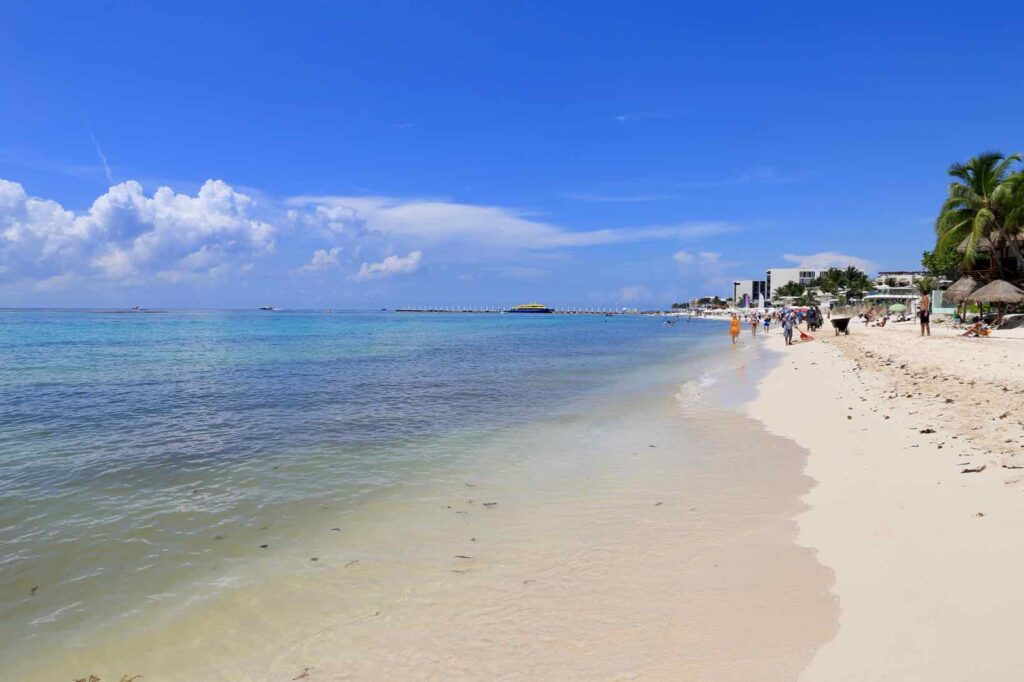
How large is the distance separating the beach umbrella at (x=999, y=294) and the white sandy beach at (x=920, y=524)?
2693 centimetres

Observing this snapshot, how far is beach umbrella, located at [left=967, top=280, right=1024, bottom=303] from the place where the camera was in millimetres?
33344

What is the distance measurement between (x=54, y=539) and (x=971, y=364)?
21.5 m

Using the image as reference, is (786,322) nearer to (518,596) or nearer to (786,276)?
(518,596)

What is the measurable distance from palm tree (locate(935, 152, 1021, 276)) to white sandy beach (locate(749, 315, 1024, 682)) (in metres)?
33.7

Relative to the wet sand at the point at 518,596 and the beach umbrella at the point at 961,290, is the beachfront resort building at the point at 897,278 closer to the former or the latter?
the beach umbrella at the point at 961,290

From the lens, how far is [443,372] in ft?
79.9

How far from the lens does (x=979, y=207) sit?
3981cm

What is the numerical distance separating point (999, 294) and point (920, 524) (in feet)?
125

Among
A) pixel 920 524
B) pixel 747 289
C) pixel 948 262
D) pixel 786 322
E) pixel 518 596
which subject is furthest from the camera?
pixel 747 289

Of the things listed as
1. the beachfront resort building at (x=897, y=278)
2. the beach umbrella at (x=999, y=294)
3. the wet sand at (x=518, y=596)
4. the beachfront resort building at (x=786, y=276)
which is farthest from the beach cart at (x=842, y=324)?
the beachfront resort building at (x=786, y=276)

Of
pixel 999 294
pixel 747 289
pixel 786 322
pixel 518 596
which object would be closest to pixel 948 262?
pixel 999 294

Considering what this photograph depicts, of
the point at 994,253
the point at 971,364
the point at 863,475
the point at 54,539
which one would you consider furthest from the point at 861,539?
the point at 994,253

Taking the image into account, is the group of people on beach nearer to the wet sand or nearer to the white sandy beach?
the white sandy beach

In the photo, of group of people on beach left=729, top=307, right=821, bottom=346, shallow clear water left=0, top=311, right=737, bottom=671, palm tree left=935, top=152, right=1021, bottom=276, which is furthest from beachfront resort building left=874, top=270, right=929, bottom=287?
shallow clear water left=0, top=311, right=737, bottom=671
